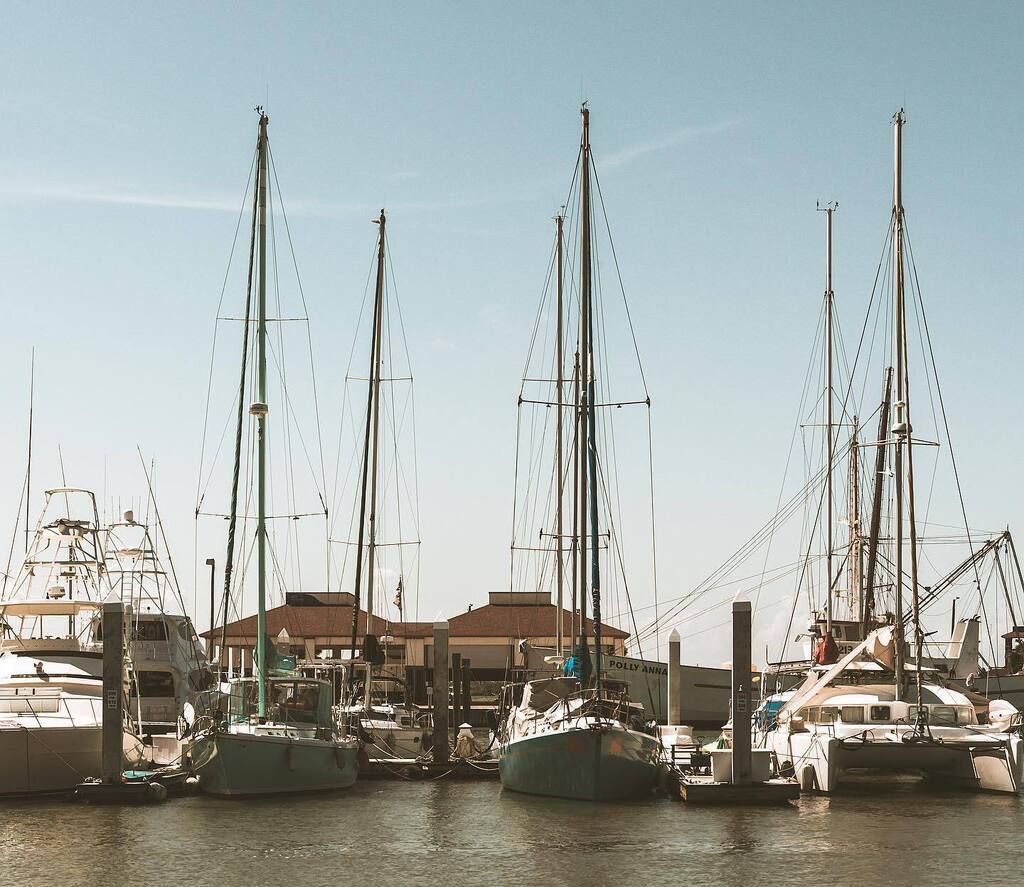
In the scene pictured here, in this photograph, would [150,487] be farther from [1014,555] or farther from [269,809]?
[1014,555]

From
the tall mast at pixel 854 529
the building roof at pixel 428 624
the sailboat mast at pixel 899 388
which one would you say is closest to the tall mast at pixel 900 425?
the sailboat mast at pixel 899 388

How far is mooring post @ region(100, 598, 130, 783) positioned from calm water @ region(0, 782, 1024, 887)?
4.12 ft

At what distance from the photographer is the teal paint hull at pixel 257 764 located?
30.7m

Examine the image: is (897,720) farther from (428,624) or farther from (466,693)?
(428,624)

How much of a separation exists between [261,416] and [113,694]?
784 centimetres

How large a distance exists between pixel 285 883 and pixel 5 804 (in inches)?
437

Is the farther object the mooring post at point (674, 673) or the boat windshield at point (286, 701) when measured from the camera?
the mooring post at point (674, 673)

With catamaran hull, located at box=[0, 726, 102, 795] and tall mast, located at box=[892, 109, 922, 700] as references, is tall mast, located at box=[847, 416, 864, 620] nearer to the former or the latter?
tall mast, located at box=[892, 109, 922, 700]

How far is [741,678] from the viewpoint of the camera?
30.3 m

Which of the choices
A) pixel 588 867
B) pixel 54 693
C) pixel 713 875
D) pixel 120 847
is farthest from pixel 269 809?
pixel 713 875

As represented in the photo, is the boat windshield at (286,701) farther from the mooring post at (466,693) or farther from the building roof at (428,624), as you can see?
the building roof at (428,624)

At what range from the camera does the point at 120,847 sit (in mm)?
25031

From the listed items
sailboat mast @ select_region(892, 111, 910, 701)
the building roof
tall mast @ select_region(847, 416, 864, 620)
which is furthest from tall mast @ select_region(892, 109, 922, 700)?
the building roof

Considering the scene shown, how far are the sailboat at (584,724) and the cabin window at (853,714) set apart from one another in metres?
5.32
